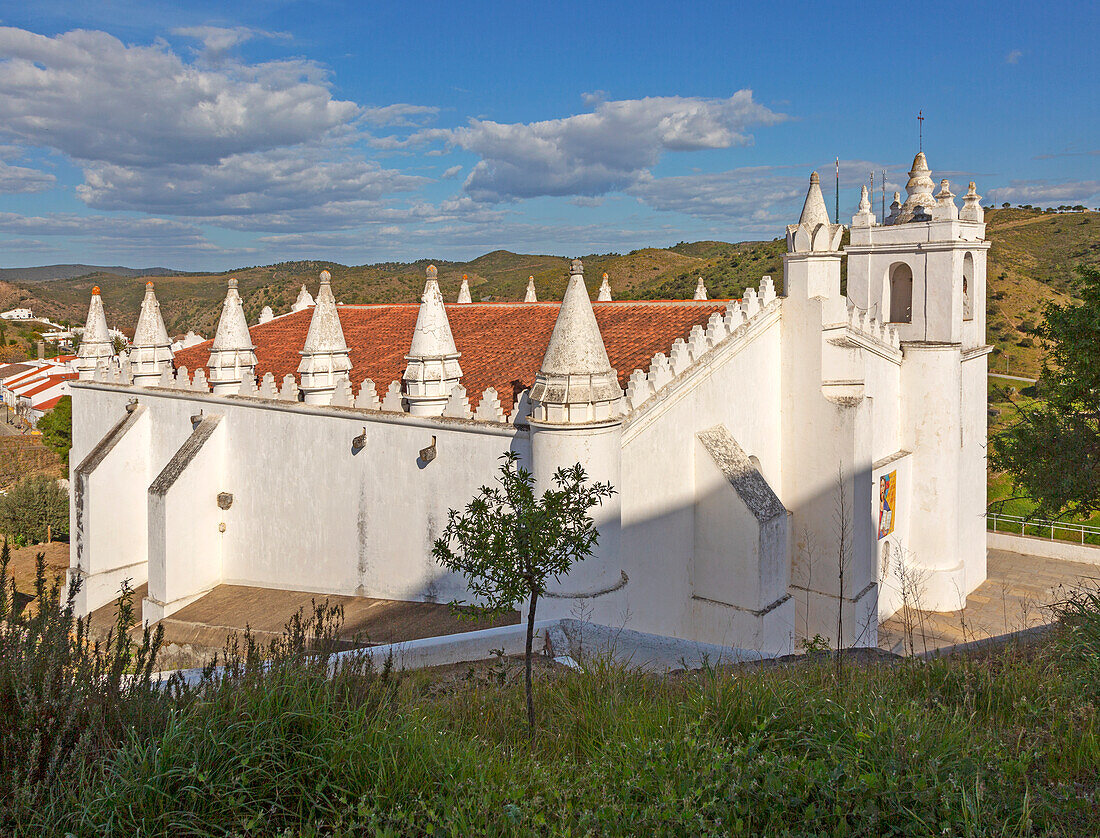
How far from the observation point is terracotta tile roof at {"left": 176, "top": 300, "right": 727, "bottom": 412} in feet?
52.5

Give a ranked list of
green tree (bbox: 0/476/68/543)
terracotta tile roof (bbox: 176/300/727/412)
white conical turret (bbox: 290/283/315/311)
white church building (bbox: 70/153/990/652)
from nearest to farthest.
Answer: white church building (bbox: 70/153/990/652)
terracotta tile roof (bbox: 176/300/727/412)
white conical turret (bbox: 290/283/315/311)
green tree (bbox: 0/476/68/543)

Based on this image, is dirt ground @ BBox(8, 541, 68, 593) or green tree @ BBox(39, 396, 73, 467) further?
green tree @ BBox(39, 396, 73, 467)

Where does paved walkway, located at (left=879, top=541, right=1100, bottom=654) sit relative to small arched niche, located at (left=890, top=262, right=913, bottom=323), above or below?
below

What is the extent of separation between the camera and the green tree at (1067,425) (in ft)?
56.5

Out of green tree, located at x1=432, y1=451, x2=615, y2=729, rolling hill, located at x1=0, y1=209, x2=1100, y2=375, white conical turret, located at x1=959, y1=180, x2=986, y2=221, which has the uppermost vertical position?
rolling hill, located at x1=0, y1=209, x2=1100, y2=375

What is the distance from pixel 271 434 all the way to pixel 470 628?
716 cm

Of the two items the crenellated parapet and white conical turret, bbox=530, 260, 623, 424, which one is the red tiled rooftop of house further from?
white conical turret, bbox=530, 260, 623, 424

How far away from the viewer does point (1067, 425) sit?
18.7 metres

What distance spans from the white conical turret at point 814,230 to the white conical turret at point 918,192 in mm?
8113

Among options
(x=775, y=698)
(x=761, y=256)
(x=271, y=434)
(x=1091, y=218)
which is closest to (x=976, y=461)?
(x=271, y=434)

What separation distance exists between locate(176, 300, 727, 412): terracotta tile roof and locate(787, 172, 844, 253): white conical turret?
7.35 ft

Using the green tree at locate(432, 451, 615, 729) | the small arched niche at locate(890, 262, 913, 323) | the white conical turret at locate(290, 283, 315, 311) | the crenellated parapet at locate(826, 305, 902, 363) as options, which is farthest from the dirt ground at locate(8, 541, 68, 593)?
the small arched niche at locate(890, 262, 913, 323)

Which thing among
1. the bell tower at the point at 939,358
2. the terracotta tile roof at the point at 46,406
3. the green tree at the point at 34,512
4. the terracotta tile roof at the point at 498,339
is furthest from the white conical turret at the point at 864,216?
the terracotta tile roof at the point at 46,406

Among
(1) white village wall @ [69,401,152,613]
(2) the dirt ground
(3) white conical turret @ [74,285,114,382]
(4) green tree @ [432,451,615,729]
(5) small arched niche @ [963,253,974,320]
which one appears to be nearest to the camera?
(4) green tree @ [432,451,615,729]
